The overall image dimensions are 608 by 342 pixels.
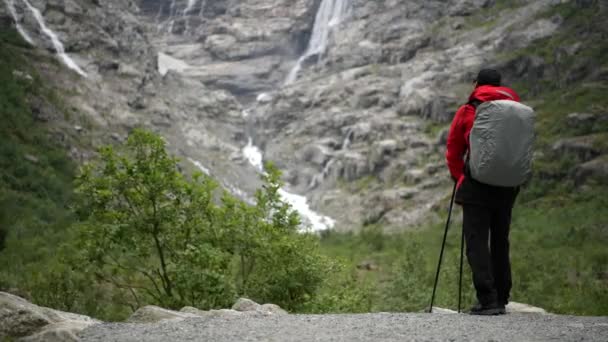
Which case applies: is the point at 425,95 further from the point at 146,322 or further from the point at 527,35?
the point at 146,322

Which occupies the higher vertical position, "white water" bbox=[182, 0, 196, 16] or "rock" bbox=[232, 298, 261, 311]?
"white water" bbox=[182, 0, 196, 16]

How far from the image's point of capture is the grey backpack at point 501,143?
7484 mm

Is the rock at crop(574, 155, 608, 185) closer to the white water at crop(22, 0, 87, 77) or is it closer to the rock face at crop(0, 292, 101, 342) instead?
the rock face at crop(0, 292, 101, 342)

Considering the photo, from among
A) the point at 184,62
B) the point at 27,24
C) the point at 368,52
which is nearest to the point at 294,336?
the point at 27,24

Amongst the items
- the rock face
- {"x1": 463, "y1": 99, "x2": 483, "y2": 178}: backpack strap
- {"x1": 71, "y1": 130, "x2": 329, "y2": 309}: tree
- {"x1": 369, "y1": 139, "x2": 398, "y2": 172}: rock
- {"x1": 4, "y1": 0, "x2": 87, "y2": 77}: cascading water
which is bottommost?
{"x1": 369, "y1": 139, "x2": 398, "y2": 172}: rock

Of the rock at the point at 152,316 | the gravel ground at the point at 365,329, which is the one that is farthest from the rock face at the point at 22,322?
the rock at the point at 152,316

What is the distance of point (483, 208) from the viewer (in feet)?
25.6

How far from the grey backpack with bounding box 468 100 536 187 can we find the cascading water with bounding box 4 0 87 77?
8385cm

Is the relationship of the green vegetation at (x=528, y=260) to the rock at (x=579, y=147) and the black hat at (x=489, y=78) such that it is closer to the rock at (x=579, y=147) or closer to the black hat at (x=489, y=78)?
the rock at (x=579, y=147)

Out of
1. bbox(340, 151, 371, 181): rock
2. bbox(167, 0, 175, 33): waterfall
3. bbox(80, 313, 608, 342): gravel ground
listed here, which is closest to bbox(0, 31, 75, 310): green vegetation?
bbox(80, 313, 608, 342): gravel ground

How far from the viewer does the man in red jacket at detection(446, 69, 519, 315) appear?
305 inches

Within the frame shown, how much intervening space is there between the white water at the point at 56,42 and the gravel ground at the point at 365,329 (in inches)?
3288

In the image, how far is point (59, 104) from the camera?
68125 millimetres

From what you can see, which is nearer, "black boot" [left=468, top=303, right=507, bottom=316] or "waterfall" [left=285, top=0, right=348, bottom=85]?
"black boot" [left=468, top=303, right=507, bottom=316]
